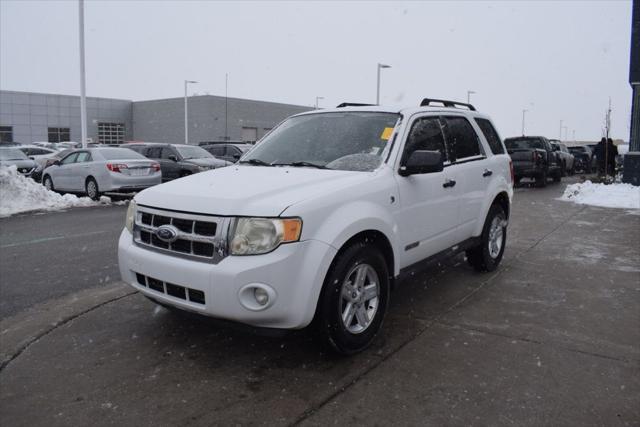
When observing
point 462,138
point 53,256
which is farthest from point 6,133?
point 462,138

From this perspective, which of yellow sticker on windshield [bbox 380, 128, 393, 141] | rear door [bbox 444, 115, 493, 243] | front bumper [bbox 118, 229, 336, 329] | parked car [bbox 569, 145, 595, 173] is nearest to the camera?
front bumper [bbox 118, 229, 336, 329]

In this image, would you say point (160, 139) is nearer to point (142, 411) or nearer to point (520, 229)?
point (520, 229)

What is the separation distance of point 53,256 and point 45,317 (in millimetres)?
2732

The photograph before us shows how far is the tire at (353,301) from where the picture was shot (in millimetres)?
3469

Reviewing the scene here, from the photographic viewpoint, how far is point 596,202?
46.1 feet

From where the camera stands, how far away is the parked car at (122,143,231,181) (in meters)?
16.8

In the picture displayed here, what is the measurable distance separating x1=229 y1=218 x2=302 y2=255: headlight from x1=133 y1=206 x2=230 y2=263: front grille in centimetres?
8

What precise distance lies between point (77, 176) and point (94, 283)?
10.0 meters

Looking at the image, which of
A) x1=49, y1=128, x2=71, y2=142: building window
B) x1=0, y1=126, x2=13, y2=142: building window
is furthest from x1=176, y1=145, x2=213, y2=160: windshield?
x1=49, y1=128, x2=71, y2=142: building window

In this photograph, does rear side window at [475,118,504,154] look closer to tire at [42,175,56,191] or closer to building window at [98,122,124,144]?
tire at [42,175,56,191]

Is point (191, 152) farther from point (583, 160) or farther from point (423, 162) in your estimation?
point (583, 160)

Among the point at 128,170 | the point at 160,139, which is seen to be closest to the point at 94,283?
the point at 128,170

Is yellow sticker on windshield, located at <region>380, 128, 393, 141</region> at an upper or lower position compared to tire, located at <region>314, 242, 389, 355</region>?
upper

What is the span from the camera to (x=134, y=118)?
68938 mm
